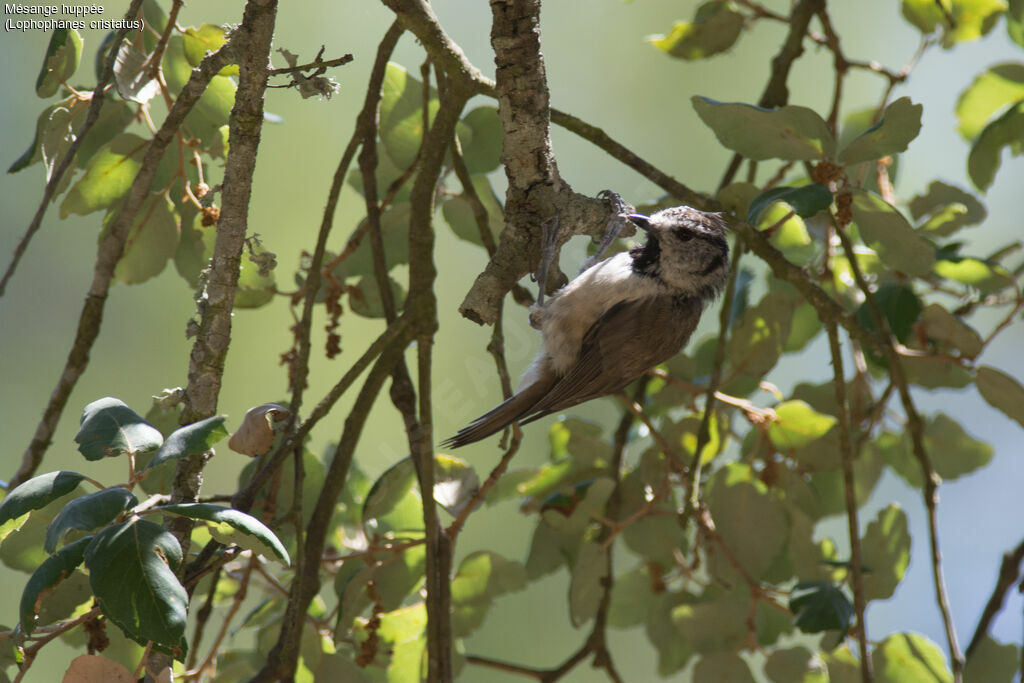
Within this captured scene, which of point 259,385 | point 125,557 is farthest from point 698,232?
point 259,385

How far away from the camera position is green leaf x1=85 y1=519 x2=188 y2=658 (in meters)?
1.01

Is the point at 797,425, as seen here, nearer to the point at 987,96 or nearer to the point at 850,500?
the point at 850,500

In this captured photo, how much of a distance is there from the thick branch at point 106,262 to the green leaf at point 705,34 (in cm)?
117

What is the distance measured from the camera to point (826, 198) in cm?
149

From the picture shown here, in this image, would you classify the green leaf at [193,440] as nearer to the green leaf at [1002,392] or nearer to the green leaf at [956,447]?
the green leaf at [1002,392]

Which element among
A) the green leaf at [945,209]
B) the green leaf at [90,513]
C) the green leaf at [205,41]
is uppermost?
the green leaf at [205,41]

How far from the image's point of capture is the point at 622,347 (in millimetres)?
1883

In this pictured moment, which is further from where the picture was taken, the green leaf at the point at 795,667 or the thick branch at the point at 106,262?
the green leaf at the point at 795,667

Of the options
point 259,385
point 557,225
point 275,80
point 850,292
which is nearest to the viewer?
point 557,225

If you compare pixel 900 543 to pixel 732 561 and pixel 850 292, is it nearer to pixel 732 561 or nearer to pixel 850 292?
pixel 732 561

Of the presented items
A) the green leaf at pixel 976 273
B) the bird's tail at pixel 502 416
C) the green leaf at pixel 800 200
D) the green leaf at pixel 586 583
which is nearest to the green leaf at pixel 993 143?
the green leaf at pixel 976 273

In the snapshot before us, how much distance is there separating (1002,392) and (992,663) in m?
0.56

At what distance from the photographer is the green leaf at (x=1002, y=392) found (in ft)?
5.99

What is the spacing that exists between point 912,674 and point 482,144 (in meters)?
1.41
